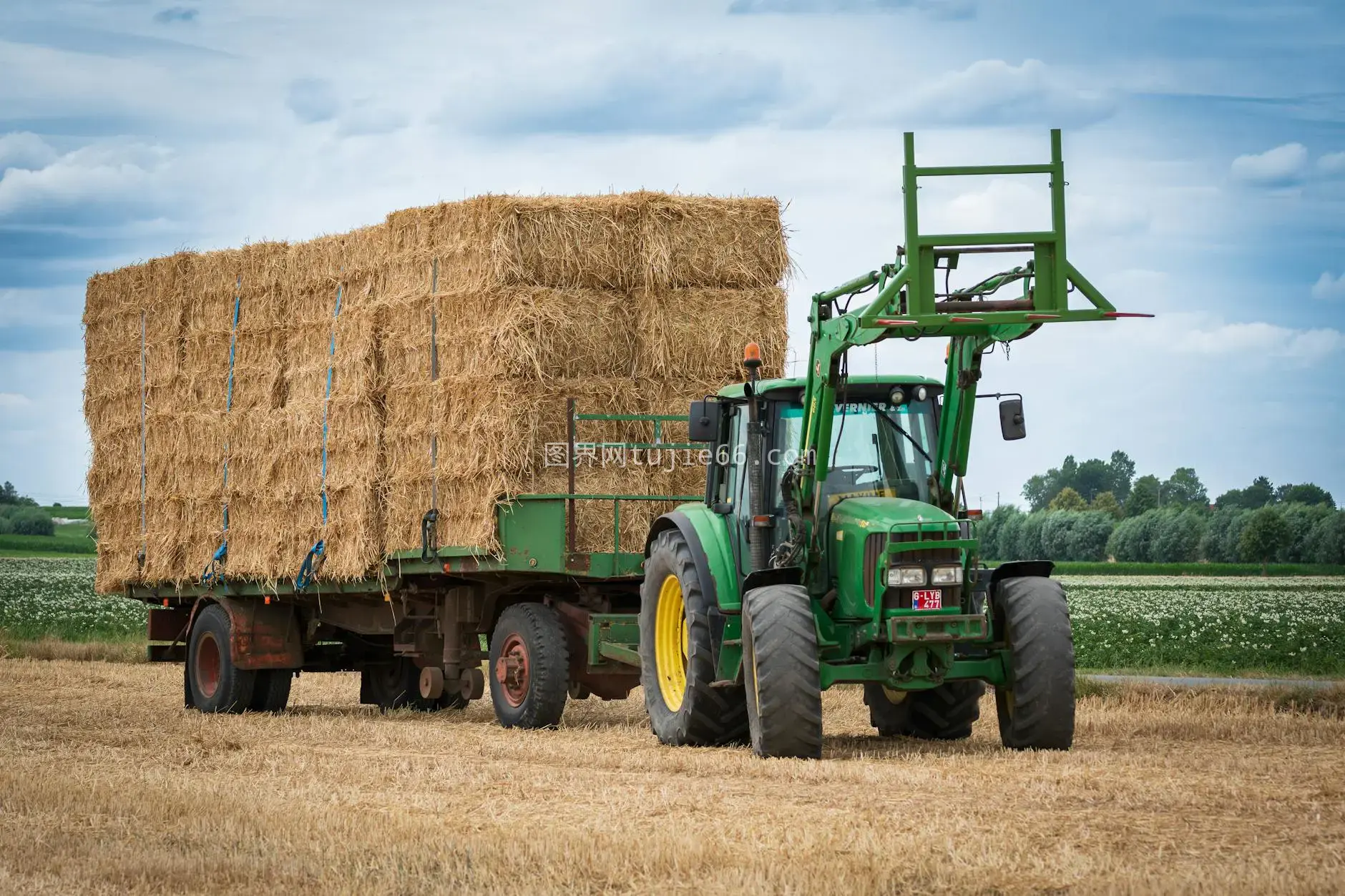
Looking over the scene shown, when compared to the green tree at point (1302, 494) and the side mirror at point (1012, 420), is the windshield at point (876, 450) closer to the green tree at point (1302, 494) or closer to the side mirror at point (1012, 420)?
the side mirror at point (1012, 420)

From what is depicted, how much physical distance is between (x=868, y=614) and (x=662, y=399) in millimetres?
3870

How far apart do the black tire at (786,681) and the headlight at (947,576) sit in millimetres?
834

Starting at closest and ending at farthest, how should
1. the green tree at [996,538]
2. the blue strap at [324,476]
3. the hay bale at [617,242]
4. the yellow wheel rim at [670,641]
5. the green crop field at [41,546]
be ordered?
the yellow wheel rim at [670,641] → the hay bale at [617,242] → the blue strap at [324,476] → the green crop field at [41,546] → the green tree at [996,538]

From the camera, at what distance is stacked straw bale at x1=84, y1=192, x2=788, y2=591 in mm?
14250

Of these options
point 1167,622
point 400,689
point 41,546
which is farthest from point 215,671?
point 41,546

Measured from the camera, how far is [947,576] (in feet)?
36.6

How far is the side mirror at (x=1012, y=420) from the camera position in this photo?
11664 millimetres

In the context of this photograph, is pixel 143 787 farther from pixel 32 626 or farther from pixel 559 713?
pixel 32 626

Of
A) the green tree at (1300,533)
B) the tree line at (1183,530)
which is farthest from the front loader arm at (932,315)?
the green tree at (1300,533)

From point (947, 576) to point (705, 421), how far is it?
1957 millimetres

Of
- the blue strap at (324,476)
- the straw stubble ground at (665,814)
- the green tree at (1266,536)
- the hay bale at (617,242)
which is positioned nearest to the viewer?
the straw stubble ground at (665,814)

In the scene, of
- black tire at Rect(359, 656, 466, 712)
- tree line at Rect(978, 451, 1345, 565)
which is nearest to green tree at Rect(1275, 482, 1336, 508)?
tree line at Rect(978, 451, 1345, 565)

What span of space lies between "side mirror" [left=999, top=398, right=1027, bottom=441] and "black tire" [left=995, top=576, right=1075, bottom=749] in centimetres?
102

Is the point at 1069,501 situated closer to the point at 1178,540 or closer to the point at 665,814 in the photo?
the point at 1178,540
